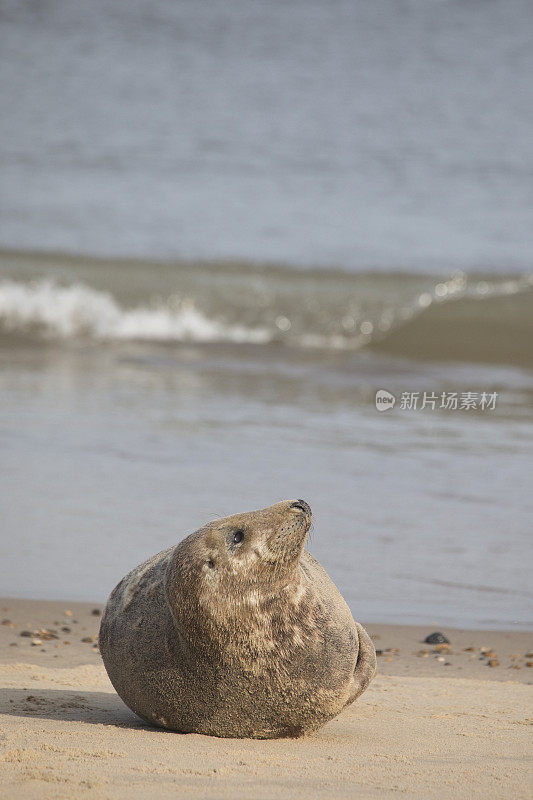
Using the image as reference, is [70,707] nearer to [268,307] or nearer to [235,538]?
[235,538]

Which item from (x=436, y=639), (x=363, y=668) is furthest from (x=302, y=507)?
(x=436, y=639)

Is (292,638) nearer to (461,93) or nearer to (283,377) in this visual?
(283,377)

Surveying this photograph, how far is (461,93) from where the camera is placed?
32.2 metres

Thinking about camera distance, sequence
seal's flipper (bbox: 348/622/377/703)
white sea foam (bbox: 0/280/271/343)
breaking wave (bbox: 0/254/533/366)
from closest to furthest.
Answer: seal's flipper (bbox: 348/622/377/703) → breaking wave (bbox: 0/254/533/366) → white sea foam (bbox: 0/280/271/343)

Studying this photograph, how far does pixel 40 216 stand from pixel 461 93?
1541cm

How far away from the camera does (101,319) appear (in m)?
16.5

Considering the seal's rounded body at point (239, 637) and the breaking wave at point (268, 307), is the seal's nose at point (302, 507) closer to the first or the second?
the seal's rounded body at point (239, 637)

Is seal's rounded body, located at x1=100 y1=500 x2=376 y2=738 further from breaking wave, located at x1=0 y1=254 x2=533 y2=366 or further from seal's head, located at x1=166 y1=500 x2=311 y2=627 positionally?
breaking wave, located at x1=0 y1=254 x2=533 y2=366

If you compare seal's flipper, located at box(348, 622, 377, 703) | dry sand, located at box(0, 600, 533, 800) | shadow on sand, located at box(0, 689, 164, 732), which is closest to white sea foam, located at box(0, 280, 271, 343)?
dry sand, located at box(0, 600, 533, 800)

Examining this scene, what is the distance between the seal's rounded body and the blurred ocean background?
184cm

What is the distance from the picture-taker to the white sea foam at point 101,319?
16.0 m

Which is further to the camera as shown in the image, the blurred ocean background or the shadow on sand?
the blurred ocean background

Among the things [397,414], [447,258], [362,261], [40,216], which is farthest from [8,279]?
[397,414]

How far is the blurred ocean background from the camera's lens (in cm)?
659
